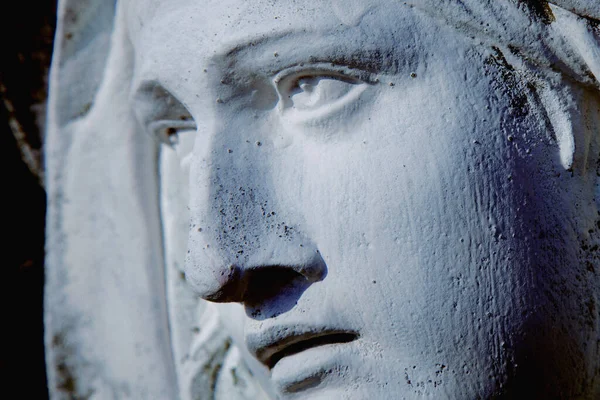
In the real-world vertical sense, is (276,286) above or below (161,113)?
below

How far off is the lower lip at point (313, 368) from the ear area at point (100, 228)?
445mm

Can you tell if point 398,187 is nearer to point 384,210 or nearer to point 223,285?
point 384,210

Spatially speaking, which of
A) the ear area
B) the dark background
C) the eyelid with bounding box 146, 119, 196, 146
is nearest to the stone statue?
the eyelid with bounding box 146, 119, 196, 146

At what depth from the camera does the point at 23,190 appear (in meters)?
1.62

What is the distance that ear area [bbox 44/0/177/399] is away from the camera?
1432 mm

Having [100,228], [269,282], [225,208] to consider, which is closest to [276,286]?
[269,282]

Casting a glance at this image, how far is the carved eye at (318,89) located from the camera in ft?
3.31

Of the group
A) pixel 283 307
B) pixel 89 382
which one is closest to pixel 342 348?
pixel 283 307

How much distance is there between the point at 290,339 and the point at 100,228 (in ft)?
1.83

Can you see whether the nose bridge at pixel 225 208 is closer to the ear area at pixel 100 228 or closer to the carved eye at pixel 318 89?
the carved eye at pixel 318 89

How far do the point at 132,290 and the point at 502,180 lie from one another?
72 cm

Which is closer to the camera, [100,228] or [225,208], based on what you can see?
[225,208]

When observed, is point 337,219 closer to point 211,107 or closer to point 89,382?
point 211,107

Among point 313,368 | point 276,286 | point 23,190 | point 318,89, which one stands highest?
point 23,190
